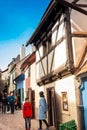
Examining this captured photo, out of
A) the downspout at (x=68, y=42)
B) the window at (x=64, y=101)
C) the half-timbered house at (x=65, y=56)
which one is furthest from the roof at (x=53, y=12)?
the window at (x=64, y=101)

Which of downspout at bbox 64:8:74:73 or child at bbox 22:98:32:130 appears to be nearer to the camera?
downspout at bbox 64:8:74:73

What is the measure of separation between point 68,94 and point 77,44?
2.21m

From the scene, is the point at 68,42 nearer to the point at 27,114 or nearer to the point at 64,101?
the point at 64,101

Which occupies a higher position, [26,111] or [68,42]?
[68,42]

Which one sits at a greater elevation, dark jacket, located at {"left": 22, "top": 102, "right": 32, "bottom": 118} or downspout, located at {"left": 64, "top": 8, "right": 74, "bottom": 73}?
downspout, located at {"left": 64, "top": 8, "right": 74, "bottom": 73}

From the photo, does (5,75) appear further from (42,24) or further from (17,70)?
(42,24)

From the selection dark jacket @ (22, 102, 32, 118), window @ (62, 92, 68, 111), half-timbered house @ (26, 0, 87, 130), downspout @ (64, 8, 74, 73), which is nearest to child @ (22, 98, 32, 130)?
dark jacket @ (22, 102, 32, 118)

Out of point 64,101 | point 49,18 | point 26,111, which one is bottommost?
point 26,111

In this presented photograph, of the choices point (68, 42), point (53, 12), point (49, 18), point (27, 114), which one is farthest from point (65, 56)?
point (27, 114)

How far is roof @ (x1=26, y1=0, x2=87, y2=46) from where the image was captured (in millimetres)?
9773

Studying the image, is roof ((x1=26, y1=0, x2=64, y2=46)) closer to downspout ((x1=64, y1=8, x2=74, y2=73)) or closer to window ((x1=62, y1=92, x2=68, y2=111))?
downspout ((x1=64, y1=8, x2=74, y2=73))

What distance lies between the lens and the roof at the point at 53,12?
977 centimetres

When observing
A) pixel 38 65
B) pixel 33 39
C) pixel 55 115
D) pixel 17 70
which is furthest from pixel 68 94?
pixel 17 70

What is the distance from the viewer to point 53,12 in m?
11.9
